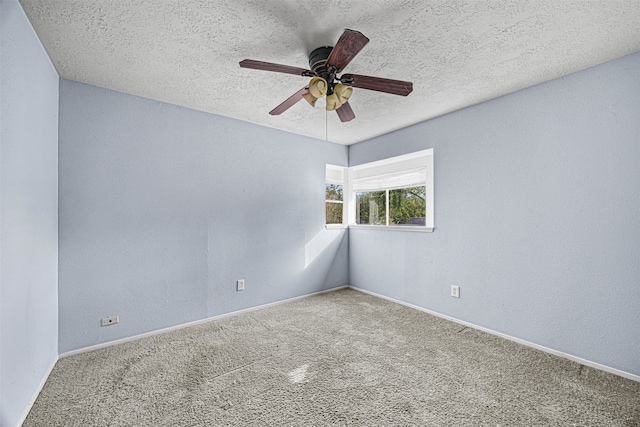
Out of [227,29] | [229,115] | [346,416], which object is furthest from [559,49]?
[229,115]

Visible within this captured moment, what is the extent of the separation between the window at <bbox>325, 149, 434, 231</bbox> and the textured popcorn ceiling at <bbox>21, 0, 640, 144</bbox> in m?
1.16

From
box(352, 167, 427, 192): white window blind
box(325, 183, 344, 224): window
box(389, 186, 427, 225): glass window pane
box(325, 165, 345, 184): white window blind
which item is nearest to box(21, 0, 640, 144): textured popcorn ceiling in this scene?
box(352, 167, 427, 192): white window blind

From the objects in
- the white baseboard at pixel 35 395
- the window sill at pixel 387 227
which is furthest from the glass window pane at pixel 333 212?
the white baseboard at pixel 35 395

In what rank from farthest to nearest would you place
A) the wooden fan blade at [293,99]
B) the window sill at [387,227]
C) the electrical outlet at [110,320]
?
the window sill at [387,227] < the electrical outlet at [110,320] < the wooden fan blade at [293,99]

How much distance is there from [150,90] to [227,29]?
50.6 inches

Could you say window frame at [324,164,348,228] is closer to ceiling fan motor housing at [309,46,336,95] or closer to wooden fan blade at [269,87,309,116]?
wooden fan blade at [269,87,309,116]

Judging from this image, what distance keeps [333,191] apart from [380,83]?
265cm

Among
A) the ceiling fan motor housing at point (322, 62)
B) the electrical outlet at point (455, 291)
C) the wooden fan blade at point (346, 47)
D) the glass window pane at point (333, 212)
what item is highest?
the ceiling fan motor housing at point (322, 62)

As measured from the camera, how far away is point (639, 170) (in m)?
1.94

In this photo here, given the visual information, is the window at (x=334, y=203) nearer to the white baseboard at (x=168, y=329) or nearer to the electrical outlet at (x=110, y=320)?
the white baseboard at (x=168, y=329)

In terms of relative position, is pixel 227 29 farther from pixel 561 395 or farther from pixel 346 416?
pixel 561 395

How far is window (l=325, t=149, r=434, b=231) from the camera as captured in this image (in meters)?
3.55

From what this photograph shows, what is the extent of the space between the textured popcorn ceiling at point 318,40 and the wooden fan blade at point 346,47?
226 millimetres

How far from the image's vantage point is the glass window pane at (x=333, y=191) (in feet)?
14.3
